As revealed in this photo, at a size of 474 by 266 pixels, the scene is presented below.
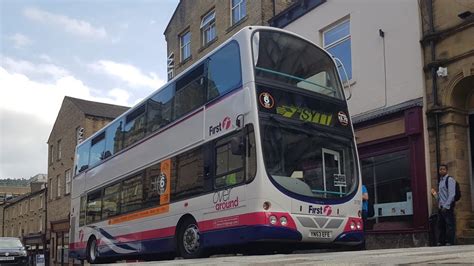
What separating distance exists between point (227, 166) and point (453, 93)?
6.17 m

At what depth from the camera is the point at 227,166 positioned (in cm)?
916

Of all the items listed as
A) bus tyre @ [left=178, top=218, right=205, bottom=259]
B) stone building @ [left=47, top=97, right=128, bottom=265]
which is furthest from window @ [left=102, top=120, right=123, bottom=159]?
stone building @ [left=47, top=97, right=128, bottom=265]

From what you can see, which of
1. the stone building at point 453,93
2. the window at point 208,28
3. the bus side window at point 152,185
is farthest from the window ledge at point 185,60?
→ the stone building at point 453,93

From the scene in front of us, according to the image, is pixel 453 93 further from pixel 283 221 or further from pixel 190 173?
pixel 190 173

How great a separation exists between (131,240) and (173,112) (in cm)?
321

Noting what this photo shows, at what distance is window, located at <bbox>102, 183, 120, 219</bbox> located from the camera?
531 inches

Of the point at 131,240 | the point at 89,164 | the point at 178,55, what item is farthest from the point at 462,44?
the point at 178,55

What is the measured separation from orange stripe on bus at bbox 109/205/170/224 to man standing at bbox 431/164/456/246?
5.56m

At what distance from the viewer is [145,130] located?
12.5 metres

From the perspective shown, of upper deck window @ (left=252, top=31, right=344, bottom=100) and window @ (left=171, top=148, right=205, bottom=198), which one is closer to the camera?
upper deck window @ (left=252, top=31, right=344, bottom=100)

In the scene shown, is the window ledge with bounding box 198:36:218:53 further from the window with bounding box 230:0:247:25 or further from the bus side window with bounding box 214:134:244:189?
the bus side window with bounding box 214:134:244:189

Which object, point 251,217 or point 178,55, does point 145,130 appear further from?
point 178,55

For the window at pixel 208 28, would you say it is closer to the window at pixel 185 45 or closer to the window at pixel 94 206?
the window at pixel 185 45

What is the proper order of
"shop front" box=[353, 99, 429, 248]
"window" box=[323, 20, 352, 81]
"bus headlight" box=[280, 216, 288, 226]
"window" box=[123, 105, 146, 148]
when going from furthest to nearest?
1. "window" box=[323, 20, 352, 81]
2. "window" box=[123, 105, 146, 148]
3. "shop front" box=[353, 99, 429, 248]
4. "bus headlight" box=[280, 216, 288, 226]
